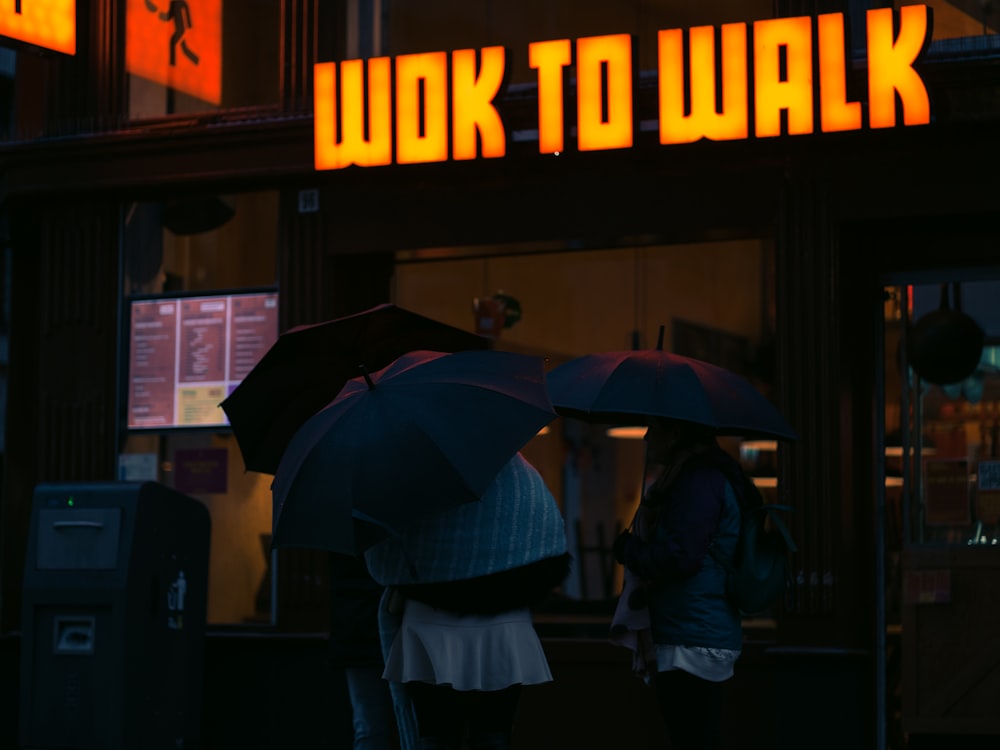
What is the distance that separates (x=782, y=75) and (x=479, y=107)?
1.62 meters

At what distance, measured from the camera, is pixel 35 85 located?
1013 cm

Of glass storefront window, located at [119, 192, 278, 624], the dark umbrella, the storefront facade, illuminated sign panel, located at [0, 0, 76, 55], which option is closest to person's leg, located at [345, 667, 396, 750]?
the dark umbrella

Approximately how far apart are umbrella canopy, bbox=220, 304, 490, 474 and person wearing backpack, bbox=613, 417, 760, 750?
0.94 m

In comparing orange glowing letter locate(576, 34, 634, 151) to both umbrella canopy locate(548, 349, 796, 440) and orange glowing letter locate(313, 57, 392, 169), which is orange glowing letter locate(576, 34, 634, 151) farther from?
umbrella canopy locate(548, 349, 796, 440)

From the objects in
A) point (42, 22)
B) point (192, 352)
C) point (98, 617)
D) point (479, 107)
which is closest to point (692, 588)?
point (98, 617)

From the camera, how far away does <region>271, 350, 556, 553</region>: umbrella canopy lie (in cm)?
471

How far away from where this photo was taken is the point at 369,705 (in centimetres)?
661

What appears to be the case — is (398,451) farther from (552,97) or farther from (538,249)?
(538,249)

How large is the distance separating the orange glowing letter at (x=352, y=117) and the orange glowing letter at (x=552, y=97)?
34.1 inches

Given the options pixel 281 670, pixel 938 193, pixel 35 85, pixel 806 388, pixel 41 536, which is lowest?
pixel 281 670

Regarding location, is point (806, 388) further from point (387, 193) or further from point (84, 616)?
point (84, 616)

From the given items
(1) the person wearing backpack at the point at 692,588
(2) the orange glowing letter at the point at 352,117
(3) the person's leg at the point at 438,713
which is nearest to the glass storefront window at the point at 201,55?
(2) the orange glowing letter at the point at 352,117

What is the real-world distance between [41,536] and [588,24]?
4119 mm

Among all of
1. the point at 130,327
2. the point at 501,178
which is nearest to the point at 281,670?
the point at 130,327
